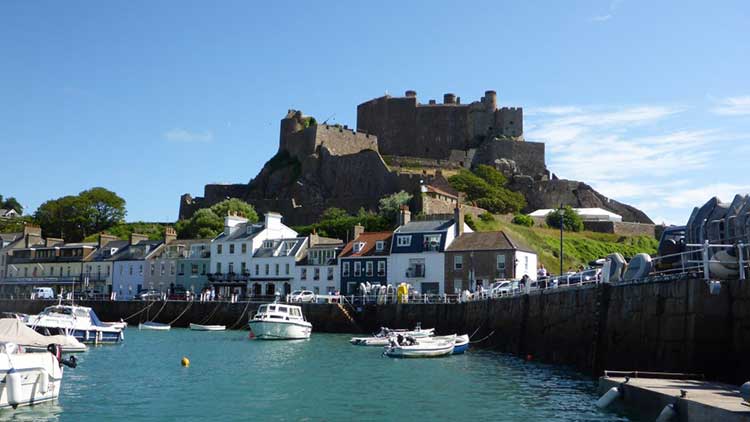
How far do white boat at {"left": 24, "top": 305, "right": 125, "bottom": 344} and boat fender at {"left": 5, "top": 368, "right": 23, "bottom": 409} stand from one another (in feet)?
80.5

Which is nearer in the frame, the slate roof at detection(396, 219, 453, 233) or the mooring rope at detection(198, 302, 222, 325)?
the slate roof at detection(396, 219, 453, 233)

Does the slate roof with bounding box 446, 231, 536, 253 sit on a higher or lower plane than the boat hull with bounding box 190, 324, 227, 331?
higher

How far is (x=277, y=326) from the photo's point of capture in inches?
2079

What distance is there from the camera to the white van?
3095 inches

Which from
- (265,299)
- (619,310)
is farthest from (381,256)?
(619,310)

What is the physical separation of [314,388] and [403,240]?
1385 inches

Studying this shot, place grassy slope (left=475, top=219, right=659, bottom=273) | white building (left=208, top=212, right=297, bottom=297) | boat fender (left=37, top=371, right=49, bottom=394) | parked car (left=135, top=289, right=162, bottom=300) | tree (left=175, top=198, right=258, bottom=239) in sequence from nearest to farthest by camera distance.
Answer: boat fender (left=37, top=371, right=49, bottom=394) → parked car (left=135, top=289, right=162, bottom=300) → white building (left=208, top=212, right=297, bottom=297) → grassy slope (left=475, top=219, right=659, bottom=273) → tree (left=175, top=198, right=258, bottom=239)

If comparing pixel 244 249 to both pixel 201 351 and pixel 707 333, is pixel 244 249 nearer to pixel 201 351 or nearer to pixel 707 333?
pixel 201 351

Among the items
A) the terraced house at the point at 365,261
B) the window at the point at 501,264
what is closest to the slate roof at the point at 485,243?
the window at the point at 501,264

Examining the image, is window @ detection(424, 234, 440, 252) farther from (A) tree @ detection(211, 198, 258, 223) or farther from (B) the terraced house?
(A) tree @ detection(211, 198, 258, 223)

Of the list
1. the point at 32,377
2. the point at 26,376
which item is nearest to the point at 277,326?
the point at 32,377

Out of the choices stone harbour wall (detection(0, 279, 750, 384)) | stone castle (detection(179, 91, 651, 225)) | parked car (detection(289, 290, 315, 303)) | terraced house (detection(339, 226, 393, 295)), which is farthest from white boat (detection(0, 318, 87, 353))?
stone castle (detection(179, 91, 651, 225))

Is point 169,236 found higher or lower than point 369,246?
higher

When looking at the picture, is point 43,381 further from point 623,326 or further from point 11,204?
point 11,204
